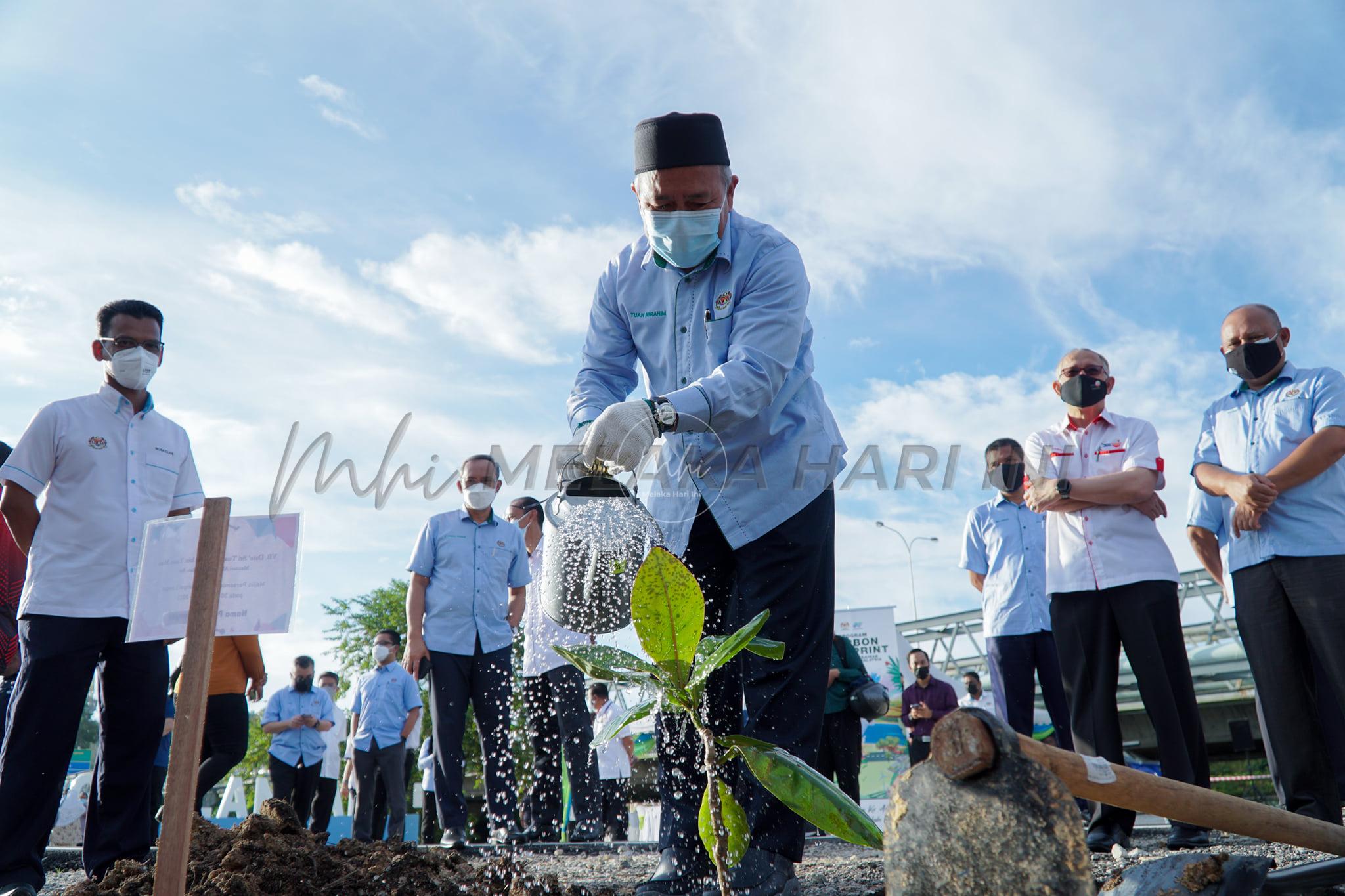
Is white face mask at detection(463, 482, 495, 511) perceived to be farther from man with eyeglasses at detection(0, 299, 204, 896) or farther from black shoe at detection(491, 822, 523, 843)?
man with eyeglasses at detection(0, 299, 204, 896)

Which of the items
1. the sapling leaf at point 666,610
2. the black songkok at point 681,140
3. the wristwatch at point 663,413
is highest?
the black songkok at point 681,140

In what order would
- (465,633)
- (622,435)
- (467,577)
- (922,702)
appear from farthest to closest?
(922,702) → (467,577) → (465,633) → (622,435)

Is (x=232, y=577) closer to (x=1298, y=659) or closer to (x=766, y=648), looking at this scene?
(x=766, y=648)

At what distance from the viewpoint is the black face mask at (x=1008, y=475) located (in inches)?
235

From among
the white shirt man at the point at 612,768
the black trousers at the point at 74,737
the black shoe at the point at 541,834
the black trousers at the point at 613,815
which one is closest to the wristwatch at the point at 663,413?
the black trousers at the point at 74,737

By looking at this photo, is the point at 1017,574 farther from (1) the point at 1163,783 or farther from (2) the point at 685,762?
(1) the point at 1163,783

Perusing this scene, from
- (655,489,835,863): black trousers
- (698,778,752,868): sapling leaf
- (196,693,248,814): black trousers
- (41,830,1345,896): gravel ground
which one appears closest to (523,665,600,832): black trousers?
(41,830,1345,896): gravel ground

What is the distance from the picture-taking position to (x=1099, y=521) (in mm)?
3961

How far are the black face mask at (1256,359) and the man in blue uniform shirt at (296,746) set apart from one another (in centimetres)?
808

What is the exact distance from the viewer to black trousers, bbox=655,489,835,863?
8.07ft

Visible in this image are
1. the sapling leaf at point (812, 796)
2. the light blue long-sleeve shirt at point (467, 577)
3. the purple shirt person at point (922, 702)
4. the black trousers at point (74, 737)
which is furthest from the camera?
the purple shirt person at point (922, 702)

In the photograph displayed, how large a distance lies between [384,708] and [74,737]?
18.6ft

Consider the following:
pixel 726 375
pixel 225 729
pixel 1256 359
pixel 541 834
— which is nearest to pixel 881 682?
pixel 541 834

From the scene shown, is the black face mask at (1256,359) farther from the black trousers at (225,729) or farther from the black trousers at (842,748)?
the black trousers at (225,729)
